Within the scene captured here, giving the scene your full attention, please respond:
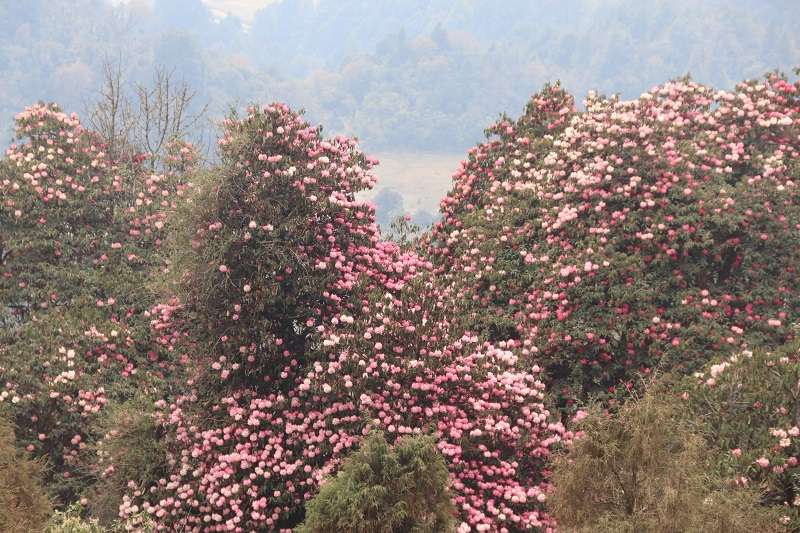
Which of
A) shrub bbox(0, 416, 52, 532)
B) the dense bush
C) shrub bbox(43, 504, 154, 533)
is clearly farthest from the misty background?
shrub bbox(43, 504, 154, 533)

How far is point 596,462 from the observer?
8.92 m

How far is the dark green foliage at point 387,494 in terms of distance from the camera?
894cm

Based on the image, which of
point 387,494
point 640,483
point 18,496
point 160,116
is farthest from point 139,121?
point 640,483

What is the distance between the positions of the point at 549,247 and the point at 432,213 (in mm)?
131817

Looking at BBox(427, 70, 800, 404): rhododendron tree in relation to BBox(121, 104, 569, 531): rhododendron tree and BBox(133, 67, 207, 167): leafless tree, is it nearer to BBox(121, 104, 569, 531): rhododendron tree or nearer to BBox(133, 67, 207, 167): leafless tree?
BBox(121, 104, 569, 531): rhododendron tree

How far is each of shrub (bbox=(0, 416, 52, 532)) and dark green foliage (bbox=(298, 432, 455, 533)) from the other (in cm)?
438

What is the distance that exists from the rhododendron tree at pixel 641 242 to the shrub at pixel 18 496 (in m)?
6.56

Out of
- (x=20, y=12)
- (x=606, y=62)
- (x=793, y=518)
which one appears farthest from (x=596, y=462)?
(x=606, y=62)

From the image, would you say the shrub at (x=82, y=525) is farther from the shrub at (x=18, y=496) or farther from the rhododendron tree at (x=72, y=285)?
the rhododendron tree at (x=72, y=285)

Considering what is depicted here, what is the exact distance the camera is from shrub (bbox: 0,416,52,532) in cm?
1136

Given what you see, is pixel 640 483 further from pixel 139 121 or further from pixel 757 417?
pixel 139 121

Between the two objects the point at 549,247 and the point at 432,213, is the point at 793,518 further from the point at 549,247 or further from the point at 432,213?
the point at 432,213

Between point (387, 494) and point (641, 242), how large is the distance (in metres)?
8.10

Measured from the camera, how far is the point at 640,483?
8742 mm
